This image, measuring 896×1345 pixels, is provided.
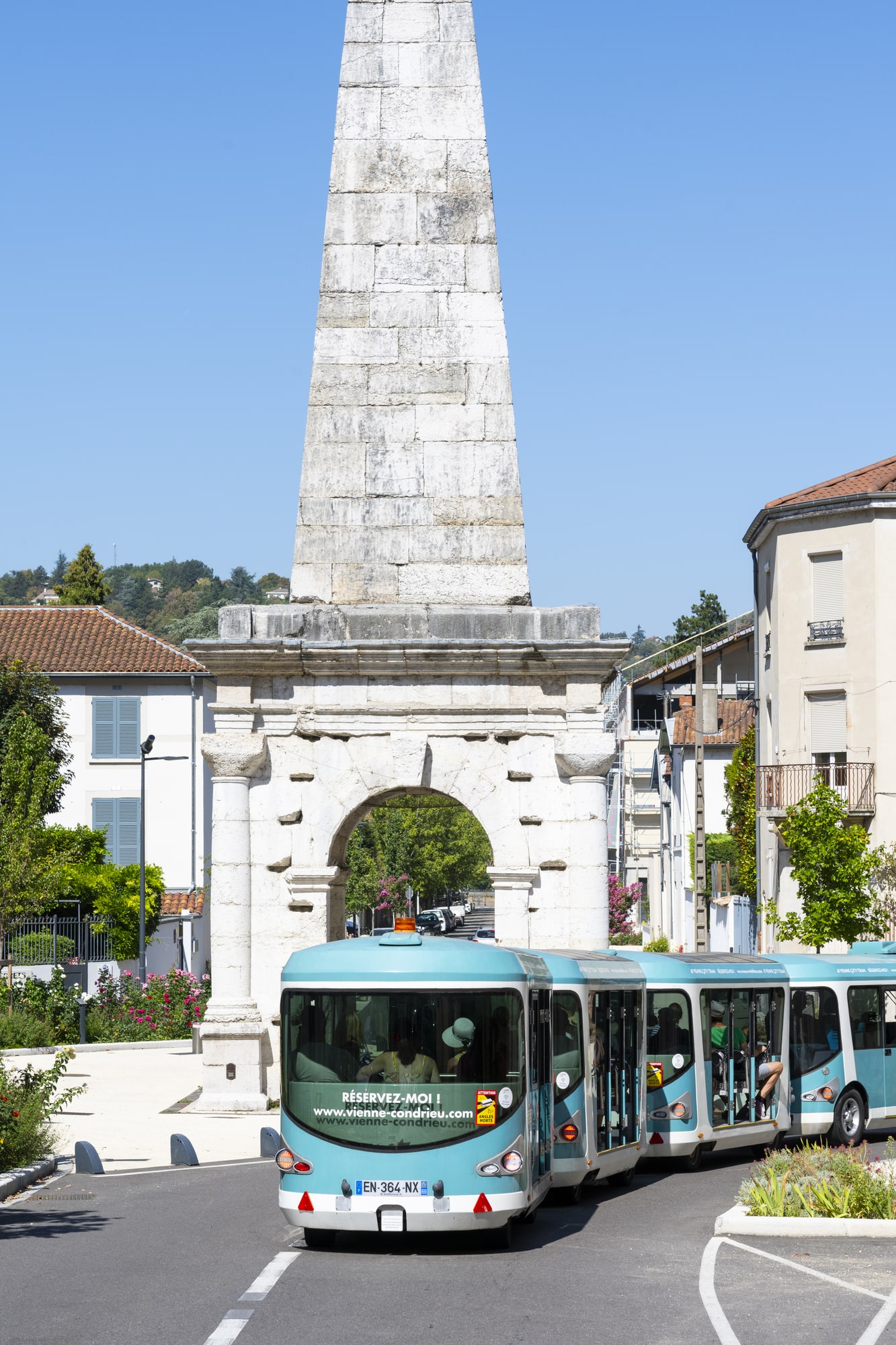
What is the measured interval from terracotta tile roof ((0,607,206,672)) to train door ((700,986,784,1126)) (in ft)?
118

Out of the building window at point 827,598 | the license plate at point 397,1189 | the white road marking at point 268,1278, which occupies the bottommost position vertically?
the white road marking at point 268,1278

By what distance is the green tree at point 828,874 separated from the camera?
36.2 metres

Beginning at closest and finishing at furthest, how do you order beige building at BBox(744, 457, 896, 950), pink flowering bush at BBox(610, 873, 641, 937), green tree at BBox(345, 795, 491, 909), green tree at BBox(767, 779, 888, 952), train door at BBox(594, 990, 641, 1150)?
train door at BBox(594, 990, 641, 1150), green tree at BBox(767, 779, 888, 952), beige building at BBox(744, 457, 896, 950), pink flowering bush at BBox(610, 873, 641, 937), green tree at BBox(345, 795, 491, 909)

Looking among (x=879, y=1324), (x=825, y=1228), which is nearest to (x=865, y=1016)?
(x=825, y=1228)

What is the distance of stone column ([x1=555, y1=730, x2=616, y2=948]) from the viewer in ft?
72.7

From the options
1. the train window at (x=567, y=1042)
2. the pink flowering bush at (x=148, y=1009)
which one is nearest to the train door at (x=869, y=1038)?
the train window at (x=567, y=1042)

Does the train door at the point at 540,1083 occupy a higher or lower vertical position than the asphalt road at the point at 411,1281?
higher

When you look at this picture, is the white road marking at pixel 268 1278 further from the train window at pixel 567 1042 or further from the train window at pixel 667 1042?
the train window at pixel 667 1042

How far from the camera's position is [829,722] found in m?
40.8

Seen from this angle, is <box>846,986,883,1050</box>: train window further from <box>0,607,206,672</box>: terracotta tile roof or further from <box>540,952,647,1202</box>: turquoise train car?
<box>0,607,206,672</box>: terracotta tile roof

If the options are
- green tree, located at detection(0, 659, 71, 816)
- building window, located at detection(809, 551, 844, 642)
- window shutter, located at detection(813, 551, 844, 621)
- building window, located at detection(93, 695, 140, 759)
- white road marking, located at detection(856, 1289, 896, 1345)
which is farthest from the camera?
building window, located at detection(93, 695, 140, 759)

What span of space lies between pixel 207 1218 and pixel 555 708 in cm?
885

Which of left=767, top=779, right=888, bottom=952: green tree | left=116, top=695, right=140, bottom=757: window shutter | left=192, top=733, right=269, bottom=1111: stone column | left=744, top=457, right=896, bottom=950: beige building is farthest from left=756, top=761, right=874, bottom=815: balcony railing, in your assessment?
left=116, top=695, right=140, bottom=757: window shutter

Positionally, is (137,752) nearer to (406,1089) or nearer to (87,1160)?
(87,1160)
